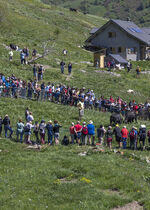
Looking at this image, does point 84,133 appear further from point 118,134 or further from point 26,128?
point 26,128

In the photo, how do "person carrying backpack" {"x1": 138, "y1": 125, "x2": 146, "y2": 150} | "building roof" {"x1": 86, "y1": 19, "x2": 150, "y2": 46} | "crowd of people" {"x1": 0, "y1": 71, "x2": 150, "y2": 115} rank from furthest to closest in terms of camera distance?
1. "building roof" {"x1": 86, "y1": 19, "x2": 150, "y2": 46}
2. "crowd of people" {"x1": 0, "y1": 71, "x2": 150, "y2": 115}
3. "person carrying backpack" {"x1": 138, "y1": 125, "x2": 146, "y2": 150}

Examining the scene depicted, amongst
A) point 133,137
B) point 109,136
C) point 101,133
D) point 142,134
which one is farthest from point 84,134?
point 142,134

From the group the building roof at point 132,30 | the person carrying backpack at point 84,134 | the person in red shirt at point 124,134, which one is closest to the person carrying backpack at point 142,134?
the person in red shirt at point 124,134

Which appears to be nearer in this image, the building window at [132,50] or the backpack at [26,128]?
the backpack at [26,128]

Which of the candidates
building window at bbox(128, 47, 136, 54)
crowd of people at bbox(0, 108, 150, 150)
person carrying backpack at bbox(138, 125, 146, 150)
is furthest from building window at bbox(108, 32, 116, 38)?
person carrying backpack at bbox(138, 125, 146, 150)

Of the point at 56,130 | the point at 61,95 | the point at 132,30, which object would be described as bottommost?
the point at 56,130

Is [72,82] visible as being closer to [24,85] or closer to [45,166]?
[24,85]

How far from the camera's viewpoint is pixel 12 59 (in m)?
57.4

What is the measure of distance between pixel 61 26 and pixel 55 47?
32.3 m

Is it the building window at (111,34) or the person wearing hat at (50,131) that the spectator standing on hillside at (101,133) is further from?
the building window at (111,34)

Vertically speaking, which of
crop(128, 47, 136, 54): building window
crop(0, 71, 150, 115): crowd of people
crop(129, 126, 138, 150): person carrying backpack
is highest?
crop(128, 47, 136, 54): building window

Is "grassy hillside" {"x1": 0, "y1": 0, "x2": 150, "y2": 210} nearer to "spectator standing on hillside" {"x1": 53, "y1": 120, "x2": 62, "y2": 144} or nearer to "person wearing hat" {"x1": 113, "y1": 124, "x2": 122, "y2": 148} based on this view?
"spectator standing on hillside" {"x1": 53, "y1": 120, "x2": 62, "y2": 144}

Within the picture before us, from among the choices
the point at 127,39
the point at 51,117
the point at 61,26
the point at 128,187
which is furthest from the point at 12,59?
the point at 61,26

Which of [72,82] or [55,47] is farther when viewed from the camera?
[55,47]
